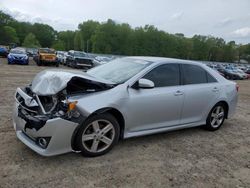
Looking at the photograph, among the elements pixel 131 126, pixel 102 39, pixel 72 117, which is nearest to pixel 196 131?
pixel 131 126

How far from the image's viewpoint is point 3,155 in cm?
372

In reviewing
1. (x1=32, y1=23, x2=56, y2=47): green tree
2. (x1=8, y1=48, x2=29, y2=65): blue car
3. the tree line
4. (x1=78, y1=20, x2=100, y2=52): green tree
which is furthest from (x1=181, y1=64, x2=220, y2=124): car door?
(x1=32, y1=23, x2=56, y2=47): green tree

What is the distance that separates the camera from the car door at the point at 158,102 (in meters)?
4.20

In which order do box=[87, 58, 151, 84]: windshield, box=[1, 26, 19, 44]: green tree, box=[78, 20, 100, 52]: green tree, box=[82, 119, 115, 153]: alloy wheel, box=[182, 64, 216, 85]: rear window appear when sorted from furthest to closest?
box=[78, 20, 100, 52]: green tree
box=[1, 26, 19, 44]: green tree
box=[182, 64, 216, 85]: rear window
box=[87, 58, 151, 84]: windshield
box=[82, 119, 115, 153]: alloy wheel

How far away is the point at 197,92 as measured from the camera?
5.11 meters

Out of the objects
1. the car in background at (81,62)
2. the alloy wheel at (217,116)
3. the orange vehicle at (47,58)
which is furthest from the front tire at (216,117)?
the orange vehicle at (47,58)

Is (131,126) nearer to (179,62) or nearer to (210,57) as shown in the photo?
(179,62)

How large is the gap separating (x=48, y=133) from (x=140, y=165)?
135cm

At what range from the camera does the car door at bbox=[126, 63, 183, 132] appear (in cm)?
420

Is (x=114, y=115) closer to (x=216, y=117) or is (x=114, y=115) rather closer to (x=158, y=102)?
(x=158, y=102)

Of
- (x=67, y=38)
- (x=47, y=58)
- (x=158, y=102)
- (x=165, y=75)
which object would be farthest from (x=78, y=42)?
(x=158, y=102)

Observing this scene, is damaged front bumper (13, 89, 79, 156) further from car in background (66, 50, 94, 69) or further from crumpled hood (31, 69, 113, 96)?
car in background (66, 50, 94, 69)

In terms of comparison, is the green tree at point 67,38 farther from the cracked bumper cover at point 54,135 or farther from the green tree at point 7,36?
the cracked bumper cover at point 54,135

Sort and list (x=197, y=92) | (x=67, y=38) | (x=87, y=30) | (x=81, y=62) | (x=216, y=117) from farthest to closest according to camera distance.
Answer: (x=67, y=38) < (x=87, y=30) < (x=81, y=62) < (x=216, y=117) < (x=197, y=92)
